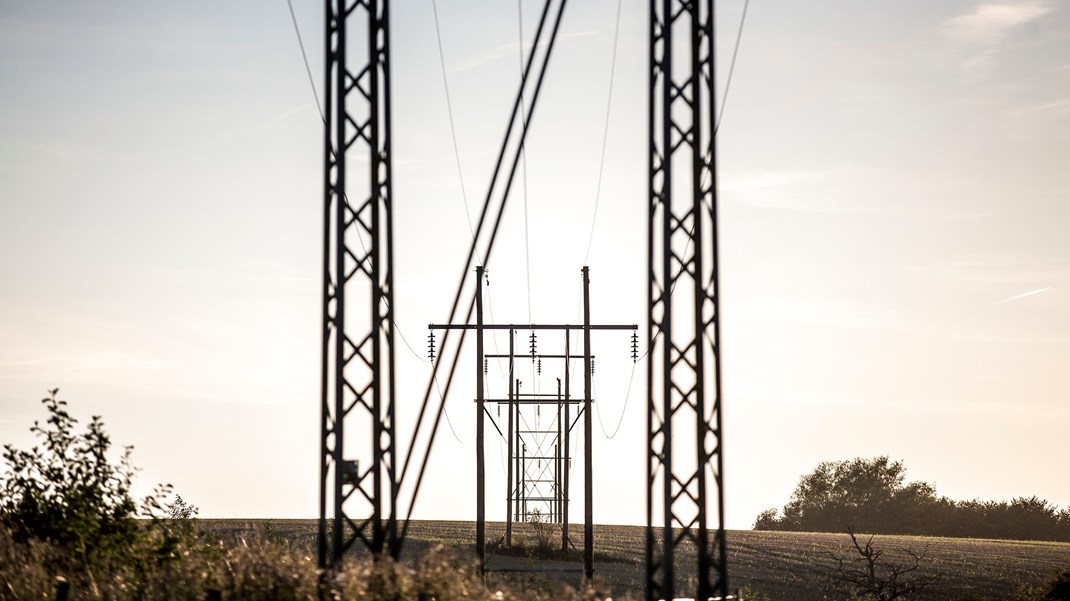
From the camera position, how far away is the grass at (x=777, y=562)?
36812 mm

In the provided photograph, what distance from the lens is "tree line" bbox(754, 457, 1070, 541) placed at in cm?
8988

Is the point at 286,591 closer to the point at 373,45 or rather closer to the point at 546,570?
the point at 373,45

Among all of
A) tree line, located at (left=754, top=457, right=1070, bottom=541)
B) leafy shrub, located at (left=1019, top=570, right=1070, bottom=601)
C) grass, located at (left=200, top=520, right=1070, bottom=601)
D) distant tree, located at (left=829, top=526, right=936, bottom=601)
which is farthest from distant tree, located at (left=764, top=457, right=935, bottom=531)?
leafy shrub, located at (left=1019, top=570, right=1070, bottom=601)

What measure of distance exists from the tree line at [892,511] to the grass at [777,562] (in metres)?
21.5

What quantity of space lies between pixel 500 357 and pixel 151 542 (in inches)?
1053

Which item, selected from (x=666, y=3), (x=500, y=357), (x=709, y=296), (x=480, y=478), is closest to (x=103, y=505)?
(x=709, y=296)

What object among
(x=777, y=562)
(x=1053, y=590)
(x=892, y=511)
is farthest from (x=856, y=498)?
(x=1053, y=590)

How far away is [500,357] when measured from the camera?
1833 inches

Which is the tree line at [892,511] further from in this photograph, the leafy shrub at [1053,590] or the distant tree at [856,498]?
the leafy shrub at [1053,590]

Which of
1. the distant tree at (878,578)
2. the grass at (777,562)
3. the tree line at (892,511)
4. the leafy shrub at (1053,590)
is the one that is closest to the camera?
the leafy shrub at (1053,590)

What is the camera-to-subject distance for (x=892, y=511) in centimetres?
9881

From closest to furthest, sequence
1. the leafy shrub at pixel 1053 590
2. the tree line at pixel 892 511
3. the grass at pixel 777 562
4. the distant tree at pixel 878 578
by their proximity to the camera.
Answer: the leafy shrub at pixel 1053 590 < the distant tree at pixel 878 578 < the grass at pixel 777 562 < the tree line at pixel 892 511

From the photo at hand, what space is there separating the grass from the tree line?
21500 mm

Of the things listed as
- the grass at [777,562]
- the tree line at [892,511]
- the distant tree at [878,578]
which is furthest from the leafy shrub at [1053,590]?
the tree line at [892,511]
